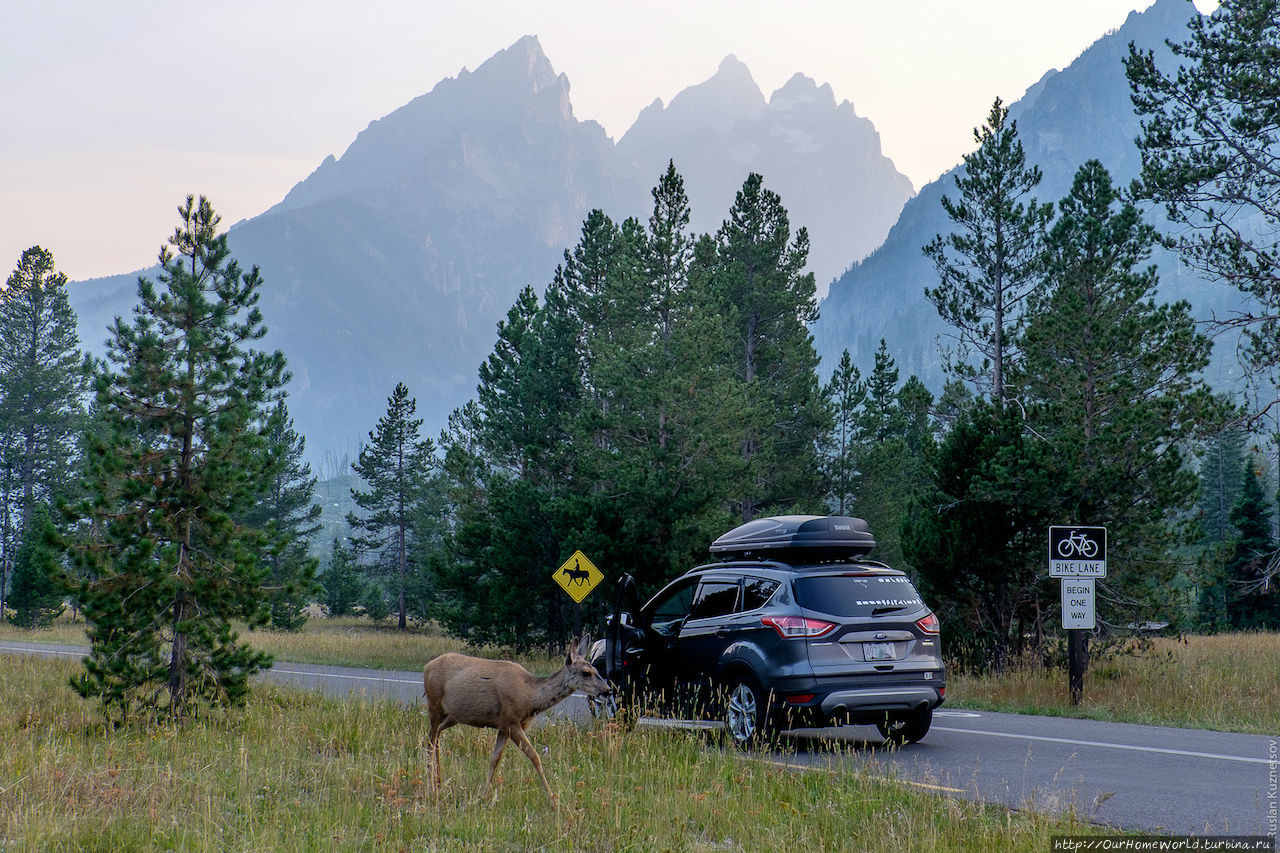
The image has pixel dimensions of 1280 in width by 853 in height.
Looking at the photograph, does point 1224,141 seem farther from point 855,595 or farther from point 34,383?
point 34,383

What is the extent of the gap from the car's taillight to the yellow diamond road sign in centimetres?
856

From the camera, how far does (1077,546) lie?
13773 mm

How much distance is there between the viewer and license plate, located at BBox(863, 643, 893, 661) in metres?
9.90

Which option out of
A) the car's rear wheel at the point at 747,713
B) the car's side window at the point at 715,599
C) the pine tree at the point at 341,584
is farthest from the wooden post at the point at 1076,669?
the pine tree at the point at 341,584

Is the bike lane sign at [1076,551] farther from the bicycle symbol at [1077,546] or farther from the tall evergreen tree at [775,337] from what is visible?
the tall evergreen tree at [775,337]

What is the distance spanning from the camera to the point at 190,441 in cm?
1262

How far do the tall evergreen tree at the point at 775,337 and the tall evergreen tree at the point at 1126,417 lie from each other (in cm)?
1786

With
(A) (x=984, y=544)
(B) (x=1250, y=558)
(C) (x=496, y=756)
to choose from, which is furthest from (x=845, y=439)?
(C) (x=496, y=756)

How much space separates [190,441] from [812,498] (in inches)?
1133

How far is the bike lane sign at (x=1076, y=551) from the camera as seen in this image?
44.9 feet

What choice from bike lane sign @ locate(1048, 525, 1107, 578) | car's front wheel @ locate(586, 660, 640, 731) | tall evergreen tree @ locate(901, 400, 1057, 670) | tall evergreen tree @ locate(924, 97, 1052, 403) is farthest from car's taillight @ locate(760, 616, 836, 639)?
tall evergreen tree @ locate(924, 97, 1052, 403)

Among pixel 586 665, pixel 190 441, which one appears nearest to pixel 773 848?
pixel 586 665

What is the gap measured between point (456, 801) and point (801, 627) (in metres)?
3.77

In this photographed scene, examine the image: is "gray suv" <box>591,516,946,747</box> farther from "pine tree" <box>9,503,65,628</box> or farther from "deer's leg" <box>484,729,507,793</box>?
"pine tree" <box>9,503,65,628</box>
